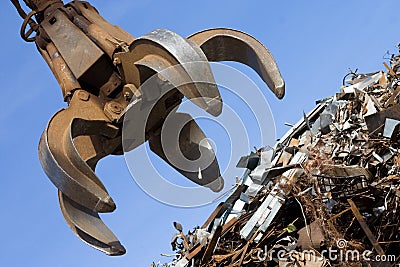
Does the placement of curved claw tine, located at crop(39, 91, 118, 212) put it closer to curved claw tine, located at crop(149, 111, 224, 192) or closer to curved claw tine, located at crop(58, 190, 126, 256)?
curved claw tine, located at crop(58, 190, 126, 256)

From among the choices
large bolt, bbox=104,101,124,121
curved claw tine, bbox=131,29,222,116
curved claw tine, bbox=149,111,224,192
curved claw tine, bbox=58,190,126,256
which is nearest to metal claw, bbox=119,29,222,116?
curved claw tine, bbox=131,29,222,116

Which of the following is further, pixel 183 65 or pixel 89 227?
pixel 89 227

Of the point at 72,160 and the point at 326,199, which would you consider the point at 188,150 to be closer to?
the point at 72,160

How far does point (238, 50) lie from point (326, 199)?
0.89m

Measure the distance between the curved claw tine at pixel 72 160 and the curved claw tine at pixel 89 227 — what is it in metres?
0.16

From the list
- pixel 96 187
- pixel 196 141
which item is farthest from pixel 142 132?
pixel 96 187

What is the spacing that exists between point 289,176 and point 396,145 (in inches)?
14.1

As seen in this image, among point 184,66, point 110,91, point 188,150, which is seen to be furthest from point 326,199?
point 110,91

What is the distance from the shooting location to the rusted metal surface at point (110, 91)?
2.53m

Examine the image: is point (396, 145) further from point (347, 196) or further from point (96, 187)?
point (96, 187)

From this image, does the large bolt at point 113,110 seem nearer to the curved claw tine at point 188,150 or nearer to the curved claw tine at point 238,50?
the curved claw tine at point 188,150

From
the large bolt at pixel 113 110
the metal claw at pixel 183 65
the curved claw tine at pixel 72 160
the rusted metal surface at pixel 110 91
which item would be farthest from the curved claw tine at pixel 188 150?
the metal claw at pixel 183 65

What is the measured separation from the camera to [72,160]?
2.59 m

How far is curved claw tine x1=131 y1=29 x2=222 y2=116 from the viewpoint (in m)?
2.47
